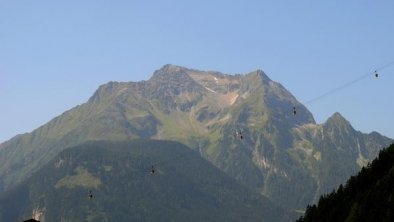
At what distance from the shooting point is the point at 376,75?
124 metres

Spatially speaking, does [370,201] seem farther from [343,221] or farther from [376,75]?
[376,75]

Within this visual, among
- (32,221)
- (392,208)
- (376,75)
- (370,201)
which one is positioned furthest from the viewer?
(370,201)

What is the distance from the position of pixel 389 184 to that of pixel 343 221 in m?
16.6

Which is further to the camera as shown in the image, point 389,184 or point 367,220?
point 389,184

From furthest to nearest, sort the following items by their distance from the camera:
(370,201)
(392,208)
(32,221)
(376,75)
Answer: (370,201), (392,208), (32,221), (376,75)

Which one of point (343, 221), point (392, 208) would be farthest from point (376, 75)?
point (343, 221)

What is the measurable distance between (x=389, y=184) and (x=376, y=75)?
8232 cm

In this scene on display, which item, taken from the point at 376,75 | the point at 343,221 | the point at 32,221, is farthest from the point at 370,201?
the point at 32,221

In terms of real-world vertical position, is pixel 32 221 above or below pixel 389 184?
below

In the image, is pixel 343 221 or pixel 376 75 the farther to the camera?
pixel 343 221

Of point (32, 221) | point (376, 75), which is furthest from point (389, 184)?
point (32, 221)

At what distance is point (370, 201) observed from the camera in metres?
192

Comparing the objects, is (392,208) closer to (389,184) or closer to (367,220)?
(367,220)

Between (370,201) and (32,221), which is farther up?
(370,201)
